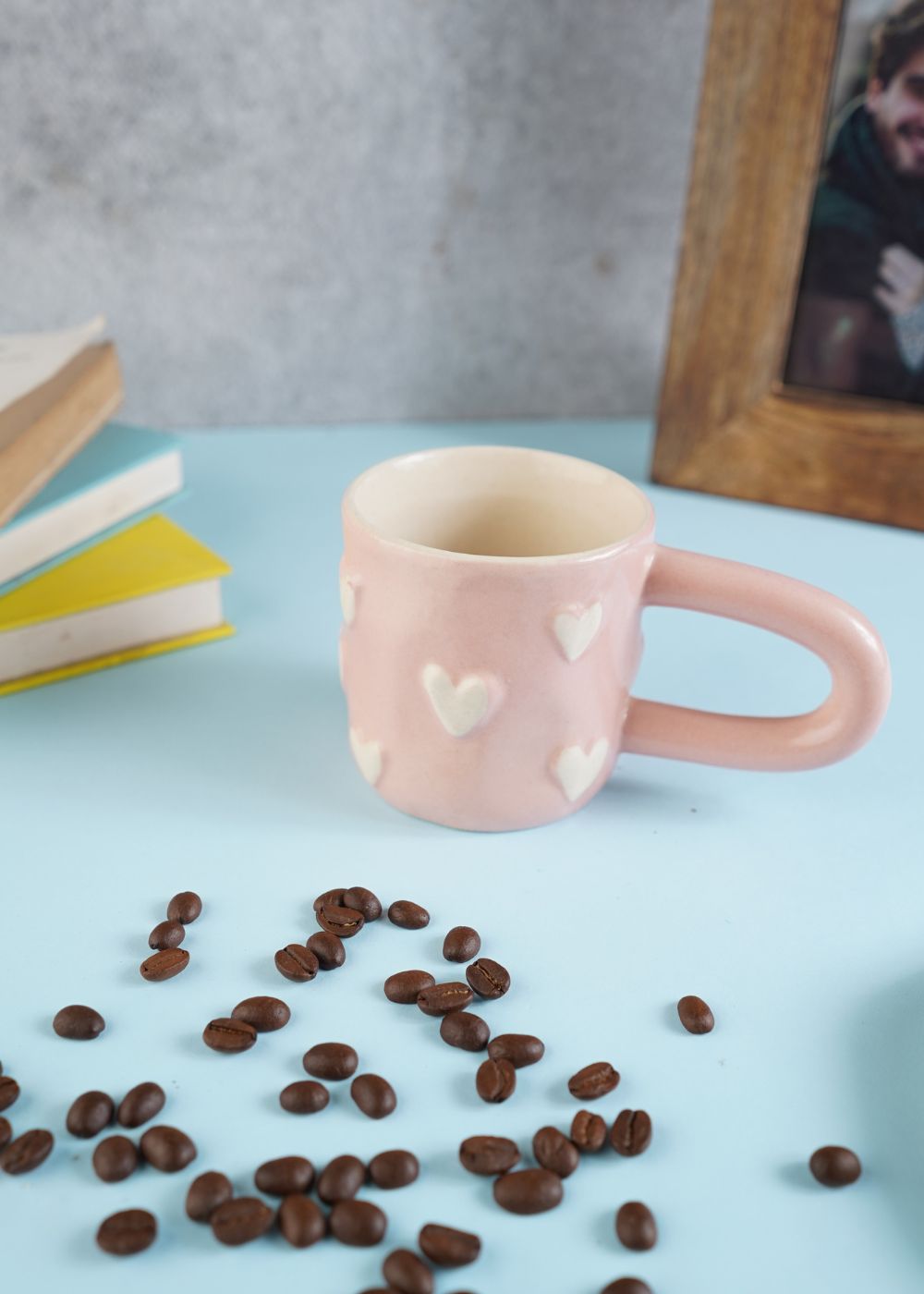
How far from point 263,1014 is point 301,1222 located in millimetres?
83

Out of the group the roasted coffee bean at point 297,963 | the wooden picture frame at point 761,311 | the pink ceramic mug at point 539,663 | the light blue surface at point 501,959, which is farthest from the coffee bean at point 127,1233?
the wooden picture frame at point 761,311

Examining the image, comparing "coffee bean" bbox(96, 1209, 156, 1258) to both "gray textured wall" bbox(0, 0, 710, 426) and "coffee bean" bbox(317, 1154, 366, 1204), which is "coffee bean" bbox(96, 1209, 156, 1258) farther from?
"gray textured wall" bbox(0, 0, 710, 426)

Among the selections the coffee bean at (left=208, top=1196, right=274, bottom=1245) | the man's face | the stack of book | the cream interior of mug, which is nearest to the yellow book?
the stack of book

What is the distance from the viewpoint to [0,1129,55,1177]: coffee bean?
0.36 meters

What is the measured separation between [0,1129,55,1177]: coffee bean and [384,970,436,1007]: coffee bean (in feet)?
0.40

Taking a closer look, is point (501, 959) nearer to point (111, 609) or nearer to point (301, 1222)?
point (301, 1222)

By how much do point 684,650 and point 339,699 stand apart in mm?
199

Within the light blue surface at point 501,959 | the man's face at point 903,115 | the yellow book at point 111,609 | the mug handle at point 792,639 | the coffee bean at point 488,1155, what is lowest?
the light blue surface at point 501,959

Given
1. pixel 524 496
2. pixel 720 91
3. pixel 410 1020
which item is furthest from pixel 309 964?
pixel 720 91

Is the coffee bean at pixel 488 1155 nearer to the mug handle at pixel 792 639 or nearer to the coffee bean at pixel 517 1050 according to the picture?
the coffee bean at pixel 517 1050

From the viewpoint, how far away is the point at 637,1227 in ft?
1.15

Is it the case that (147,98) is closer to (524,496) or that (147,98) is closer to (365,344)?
(365,344)

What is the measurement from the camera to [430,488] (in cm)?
57

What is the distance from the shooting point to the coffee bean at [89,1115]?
14.8 inches
